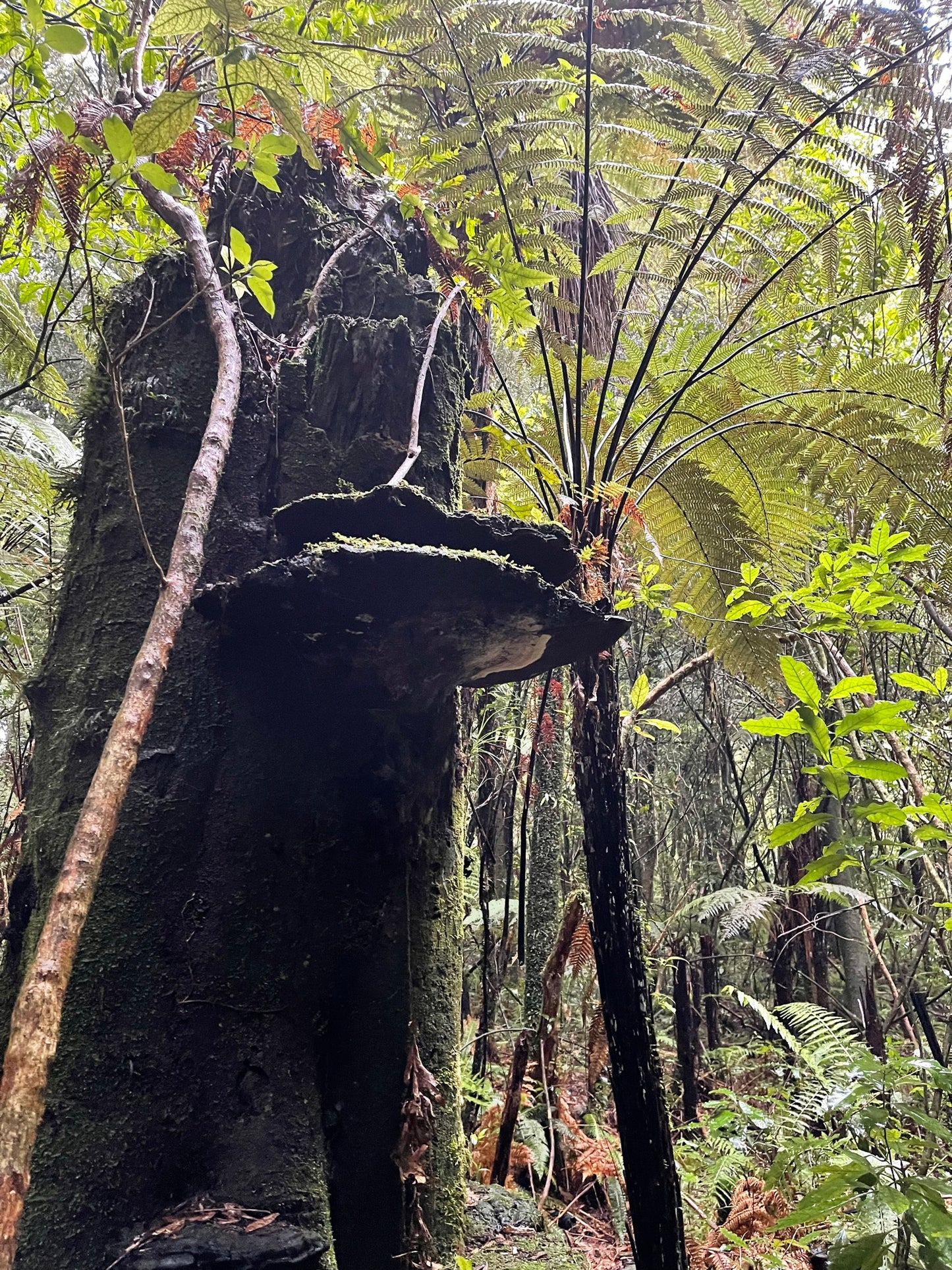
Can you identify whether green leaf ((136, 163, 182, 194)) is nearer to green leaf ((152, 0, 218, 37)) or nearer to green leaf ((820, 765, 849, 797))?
green leaf ((152, 0, 218, 37))

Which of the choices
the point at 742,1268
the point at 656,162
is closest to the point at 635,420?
the point at 656,162

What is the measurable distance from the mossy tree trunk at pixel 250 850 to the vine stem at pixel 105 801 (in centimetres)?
19

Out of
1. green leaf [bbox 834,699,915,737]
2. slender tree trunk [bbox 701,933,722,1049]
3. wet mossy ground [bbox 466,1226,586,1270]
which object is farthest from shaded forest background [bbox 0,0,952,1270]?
slender tree trunk [bbox 701,933,722,1049]

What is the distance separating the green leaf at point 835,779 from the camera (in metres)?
1.55

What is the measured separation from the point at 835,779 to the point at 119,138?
74.8 inches

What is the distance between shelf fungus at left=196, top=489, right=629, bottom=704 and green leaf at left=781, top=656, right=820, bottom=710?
16.0 inches

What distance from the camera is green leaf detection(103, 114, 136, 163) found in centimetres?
116

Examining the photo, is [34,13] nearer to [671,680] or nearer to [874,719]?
[874,719]

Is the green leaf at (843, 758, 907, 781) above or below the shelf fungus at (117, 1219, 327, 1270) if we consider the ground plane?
above

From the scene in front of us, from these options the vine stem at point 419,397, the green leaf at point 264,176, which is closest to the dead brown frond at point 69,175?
the green leaf at point 264,176

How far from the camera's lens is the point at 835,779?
5.18 feet

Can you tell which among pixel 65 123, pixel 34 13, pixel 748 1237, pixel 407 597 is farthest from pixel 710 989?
pixel 34 13

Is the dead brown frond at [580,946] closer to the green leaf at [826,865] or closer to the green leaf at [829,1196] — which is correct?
the green leaf at [829,1196]

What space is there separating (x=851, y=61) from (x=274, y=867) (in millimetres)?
2792
